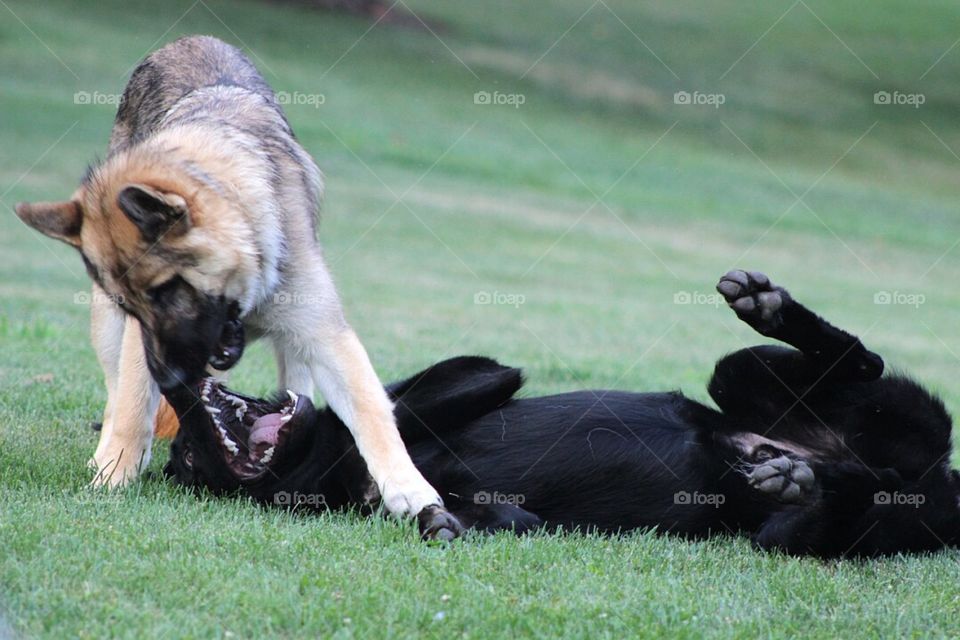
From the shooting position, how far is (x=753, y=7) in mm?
41719

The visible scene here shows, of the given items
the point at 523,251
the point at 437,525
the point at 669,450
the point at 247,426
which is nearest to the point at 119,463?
the point at 247,426

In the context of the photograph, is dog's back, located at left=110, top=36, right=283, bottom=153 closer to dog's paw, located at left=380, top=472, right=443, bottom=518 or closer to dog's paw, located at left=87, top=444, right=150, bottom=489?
dog's paw, located at left=87, top=444, right=150, bottom=489

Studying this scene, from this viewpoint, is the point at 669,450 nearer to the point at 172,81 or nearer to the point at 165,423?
the point at 165,423

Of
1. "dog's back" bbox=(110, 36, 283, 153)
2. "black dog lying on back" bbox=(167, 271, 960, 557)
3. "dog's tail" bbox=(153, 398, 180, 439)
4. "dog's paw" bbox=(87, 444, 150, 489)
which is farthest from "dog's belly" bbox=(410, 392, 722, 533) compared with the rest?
"dog's back" bbox=(110, 36, 283, 153)

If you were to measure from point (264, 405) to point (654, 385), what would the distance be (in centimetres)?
384

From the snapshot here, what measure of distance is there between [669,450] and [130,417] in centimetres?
248

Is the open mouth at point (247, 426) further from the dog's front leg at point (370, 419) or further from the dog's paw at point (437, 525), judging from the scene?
the dog's paw at point (437, 525)

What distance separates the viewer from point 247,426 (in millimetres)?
5141

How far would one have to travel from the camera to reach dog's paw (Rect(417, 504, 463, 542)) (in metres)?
4.51

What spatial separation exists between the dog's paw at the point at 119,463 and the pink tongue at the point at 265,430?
541 millimetres

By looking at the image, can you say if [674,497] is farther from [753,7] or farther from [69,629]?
[753,7]

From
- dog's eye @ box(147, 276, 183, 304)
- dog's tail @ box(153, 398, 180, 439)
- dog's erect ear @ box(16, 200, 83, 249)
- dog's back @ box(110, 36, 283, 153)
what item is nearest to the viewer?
dog's eye @ box(147, 276, 183, 304)

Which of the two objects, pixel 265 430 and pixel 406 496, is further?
pixel 265 430

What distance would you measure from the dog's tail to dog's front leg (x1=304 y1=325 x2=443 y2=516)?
107cm
